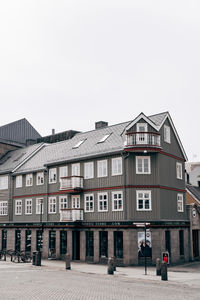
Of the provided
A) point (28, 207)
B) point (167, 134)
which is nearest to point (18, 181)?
point (28, 207)

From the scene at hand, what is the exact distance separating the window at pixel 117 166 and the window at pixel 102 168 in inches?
38.7

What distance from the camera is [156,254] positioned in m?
29.2

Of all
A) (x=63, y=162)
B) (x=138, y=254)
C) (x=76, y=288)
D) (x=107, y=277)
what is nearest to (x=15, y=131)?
(x=63, y=162)

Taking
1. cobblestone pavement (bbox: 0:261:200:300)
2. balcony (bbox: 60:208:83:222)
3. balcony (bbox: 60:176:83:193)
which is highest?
balcony (bbox: 60:176:83:193)

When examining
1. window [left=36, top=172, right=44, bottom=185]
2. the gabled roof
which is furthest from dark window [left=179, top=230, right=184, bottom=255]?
the gabled roof

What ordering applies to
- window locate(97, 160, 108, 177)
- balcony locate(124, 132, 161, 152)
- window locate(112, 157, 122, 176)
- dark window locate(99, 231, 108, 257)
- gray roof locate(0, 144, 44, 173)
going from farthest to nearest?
gray roof locate(0, 144, 44, 173), window locate(97, 160, 108, 177), window locate(112, 157, 122, 176), dark window locate(99, 231, 108, 257), balcony locate(124, 132, 161, 152)

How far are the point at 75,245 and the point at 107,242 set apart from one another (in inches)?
165

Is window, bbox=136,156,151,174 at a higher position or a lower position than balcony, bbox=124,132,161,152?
lower

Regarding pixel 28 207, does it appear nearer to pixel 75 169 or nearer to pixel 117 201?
pixel 75 169

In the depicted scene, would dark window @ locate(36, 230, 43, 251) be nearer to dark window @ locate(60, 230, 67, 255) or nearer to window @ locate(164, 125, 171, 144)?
dark window @ locate(60, 230, 67, 255)

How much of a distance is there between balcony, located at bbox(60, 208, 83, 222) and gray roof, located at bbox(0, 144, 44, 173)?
1179cm

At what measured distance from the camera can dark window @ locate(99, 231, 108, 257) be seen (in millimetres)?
30859

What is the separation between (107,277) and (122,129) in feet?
51.1

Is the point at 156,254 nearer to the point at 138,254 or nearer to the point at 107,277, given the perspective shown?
the point at 138,254
